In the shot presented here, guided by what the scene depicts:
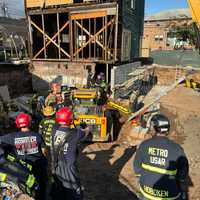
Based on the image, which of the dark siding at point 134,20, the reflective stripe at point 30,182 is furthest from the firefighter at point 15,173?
the dark siding at point 134,20

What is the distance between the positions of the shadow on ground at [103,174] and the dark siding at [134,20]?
474 inches

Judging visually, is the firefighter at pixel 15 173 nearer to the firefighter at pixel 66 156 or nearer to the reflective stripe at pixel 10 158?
the reflective stripe at pixel 10 158

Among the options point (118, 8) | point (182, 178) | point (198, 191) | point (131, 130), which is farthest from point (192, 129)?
point (118, 8)

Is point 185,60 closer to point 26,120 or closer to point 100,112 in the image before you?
point 100,112

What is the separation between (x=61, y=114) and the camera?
4.47 metres

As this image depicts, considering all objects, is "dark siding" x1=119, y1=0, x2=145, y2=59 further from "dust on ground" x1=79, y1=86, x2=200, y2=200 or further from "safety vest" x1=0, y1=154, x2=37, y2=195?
"safety vest" x1=0, y1=154, x2=37, y2=195

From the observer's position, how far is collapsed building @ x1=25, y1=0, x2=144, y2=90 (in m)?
17.0

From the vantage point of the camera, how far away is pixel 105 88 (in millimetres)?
14781

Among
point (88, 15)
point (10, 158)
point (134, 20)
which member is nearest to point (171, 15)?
point (134, 20)

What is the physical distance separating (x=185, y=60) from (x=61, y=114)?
25431mm

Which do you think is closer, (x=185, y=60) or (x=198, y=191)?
(x=198, y=191)

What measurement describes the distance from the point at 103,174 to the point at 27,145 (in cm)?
315

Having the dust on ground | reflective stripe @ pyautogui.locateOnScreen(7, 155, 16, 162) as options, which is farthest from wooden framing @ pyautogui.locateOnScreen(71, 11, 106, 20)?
reflective stripe @ pyautogui.locateOnScreen(7, 155, 16, 162)

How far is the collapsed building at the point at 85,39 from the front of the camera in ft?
55.9
